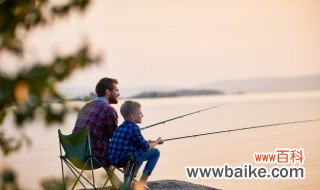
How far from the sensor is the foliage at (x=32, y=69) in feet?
3.03

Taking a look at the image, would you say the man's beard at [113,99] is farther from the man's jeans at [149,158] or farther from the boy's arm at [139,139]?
the man's jeans at [149,158]

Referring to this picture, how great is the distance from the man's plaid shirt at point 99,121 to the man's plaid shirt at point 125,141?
0.10 m

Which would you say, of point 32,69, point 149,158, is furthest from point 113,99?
point 32,69

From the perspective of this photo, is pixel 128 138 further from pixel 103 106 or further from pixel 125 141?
pixel 103 106

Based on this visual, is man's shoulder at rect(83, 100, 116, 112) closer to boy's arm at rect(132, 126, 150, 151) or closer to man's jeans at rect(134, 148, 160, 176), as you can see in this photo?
boy's arm at rect(132, 126, 150, 151)

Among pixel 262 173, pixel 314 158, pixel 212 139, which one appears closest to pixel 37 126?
pixel 262 173

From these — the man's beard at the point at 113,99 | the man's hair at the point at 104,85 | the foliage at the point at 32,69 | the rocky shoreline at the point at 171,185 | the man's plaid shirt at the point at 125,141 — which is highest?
the foliage at the point at 32,69

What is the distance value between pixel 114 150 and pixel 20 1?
2.93 m

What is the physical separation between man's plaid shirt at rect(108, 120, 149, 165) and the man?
0.10 metres

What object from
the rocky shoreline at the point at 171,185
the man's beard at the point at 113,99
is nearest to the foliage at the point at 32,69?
the man's beard at the point at 113,99

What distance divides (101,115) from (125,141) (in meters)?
0.21

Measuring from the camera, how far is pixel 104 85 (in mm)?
4012

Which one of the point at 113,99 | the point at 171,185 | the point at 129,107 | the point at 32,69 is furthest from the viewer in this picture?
the point at 171,185

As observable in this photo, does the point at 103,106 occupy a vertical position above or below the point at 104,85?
below
